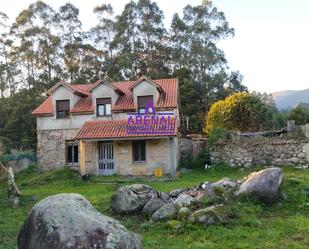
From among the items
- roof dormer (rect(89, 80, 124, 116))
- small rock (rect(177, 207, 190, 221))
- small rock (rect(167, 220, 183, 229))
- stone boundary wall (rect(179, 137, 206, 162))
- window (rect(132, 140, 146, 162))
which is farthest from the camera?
stone boundary wall (rect(179, 137, 206, 162))

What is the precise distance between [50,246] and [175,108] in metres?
20.7

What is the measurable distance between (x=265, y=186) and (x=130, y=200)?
4287 millimetres

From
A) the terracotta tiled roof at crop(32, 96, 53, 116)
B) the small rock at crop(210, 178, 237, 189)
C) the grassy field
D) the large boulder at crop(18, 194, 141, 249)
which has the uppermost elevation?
the terracotta tiled roof at crop(32, 96, 53, 116)

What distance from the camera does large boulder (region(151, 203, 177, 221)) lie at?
11636mm

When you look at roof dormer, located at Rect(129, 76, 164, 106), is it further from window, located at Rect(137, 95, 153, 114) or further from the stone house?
window, located at Rect(137, 95, 153, 114)

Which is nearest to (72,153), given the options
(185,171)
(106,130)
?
(106,130)

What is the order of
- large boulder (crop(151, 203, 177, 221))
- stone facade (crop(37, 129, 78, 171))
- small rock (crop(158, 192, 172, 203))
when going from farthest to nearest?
stone facade (crop(37, 129, 78, 171)) < small rock (crop(158, 192, 172, 203)) < large boulder (crop(151, 203, 177, 221))

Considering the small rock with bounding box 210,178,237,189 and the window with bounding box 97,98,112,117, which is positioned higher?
the window with bounding box 97,98,112,117

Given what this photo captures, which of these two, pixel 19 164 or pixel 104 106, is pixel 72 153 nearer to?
pixel 104 106

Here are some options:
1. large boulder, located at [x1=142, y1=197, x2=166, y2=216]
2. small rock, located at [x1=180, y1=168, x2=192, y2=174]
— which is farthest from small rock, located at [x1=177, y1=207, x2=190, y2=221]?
small rock, located at [x1=180, y1=168, x2=192, y2=174]

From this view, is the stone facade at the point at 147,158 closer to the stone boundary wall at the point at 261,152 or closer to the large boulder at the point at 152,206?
the stone boundary wall at the point at 261,152

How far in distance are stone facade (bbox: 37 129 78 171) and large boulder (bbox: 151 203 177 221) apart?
1703 cm

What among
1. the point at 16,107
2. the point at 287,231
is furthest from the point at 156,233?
the point at 16,107

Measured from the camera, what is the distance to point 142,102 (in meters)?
27.0
